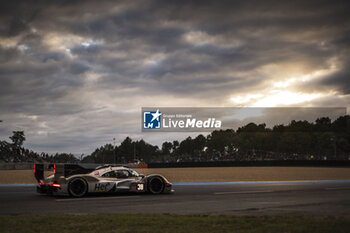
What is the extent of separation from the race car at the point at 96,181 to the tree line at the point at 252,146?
38.0 m

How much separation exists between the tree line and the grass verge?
43740 mm

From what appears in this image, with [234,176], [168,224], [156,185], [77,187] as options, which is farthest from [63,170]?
[234,176]

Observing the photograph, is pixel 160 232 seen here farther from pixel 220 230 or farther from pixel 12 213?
pixel 12 213

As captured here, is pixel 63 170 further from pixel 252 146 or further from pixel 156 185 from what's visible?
pixel 252 146

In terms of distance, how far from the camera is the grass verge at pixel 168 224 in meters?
6.66

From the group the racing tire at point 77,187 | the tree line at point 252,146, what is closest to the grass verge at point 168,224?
the racing tire at point 77,187

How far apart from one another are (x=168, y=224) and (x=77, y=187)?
259 inches

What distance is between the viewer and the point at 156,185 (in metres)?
13.9

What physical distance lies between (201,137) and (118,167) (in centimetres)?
13808

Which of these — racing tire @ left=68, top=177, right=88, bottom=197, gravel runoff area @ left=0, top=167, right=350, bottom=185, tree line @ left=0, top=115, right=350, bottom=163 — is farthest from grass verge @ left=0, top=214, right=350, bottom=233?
tree line @ left=0, top=115, right=350, bottom=163

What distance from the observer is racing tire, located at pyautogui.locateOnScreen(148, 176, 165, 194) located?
13.8 meters

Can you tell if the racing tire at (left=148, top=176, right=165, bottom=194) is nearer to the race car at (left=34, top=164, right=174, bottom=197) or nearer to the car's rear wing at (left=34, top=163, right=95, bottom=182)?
the race car at (left=34, top=164, right=174, bottom=197)

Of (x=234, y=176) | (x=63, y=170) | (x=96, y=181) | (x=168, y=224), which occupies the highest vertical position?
(x=63, y=170)

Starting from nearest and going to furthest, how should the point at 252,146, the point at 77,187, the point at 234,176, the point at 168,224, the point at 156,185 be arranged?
the point at 168,224 → the point at 77,187 → the point at 156,185 → the point at 234,176 → the point at 252,146
